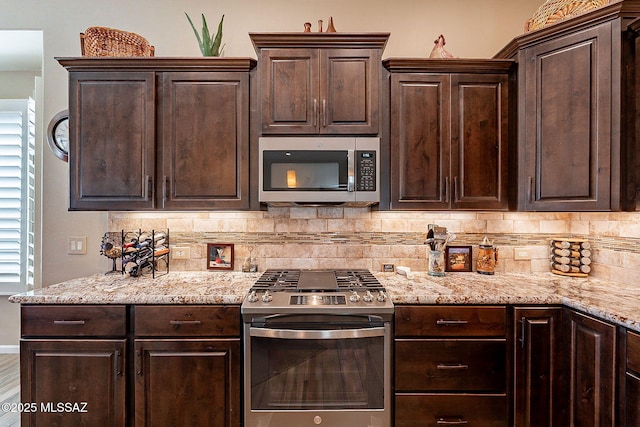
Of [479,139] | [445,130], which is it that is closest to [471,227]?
[479,139]

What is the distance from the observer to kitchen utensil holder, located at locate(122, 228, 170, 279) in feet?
6.71

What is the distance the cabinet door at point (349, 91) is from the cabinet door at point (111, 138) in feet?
3.54

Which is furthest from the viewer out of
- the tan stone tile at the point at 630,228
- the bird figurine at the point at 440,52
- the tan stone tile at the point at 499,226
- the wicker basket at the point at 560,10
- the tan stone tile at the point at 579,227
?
the tan stone tile at the point at 499,226

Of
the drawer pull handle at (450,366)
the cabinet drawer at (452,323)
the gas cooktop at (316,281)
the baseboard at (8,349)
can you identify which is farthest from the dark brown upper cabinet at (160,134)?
the baseboard at (8,349)

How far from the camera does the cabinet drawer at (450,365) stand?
161cm

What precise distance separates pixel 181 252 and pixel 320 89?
4.88 feet

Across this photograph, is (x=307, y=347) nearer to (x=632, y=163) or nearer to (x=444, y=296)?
(x=444, y=296)

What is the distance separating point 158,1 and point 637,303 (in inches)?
137

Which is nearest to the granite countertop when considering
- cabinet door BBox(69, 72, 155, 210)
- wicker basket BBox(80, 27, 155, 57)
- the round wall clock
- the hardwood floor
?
cabinet door BBox(69, 72, 155, 210)

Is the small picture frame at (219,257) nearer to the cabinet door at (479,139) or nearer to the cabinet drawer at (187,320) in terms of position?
the cabinet drawer at (187,320)

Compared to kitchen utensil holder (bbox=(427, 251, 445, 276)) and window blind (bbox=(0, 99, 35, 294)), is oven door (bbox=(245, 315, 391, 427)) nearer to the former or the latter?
kitchen utensil holder (bbox=(427, 251, 445, 276))

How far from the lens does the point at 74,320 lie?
1.63m

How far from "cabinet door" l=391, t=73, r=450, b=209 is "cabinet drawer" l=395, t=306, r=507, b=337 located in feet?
2.24

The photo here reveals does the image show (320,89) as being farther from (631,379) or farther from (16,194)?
(16,194)
